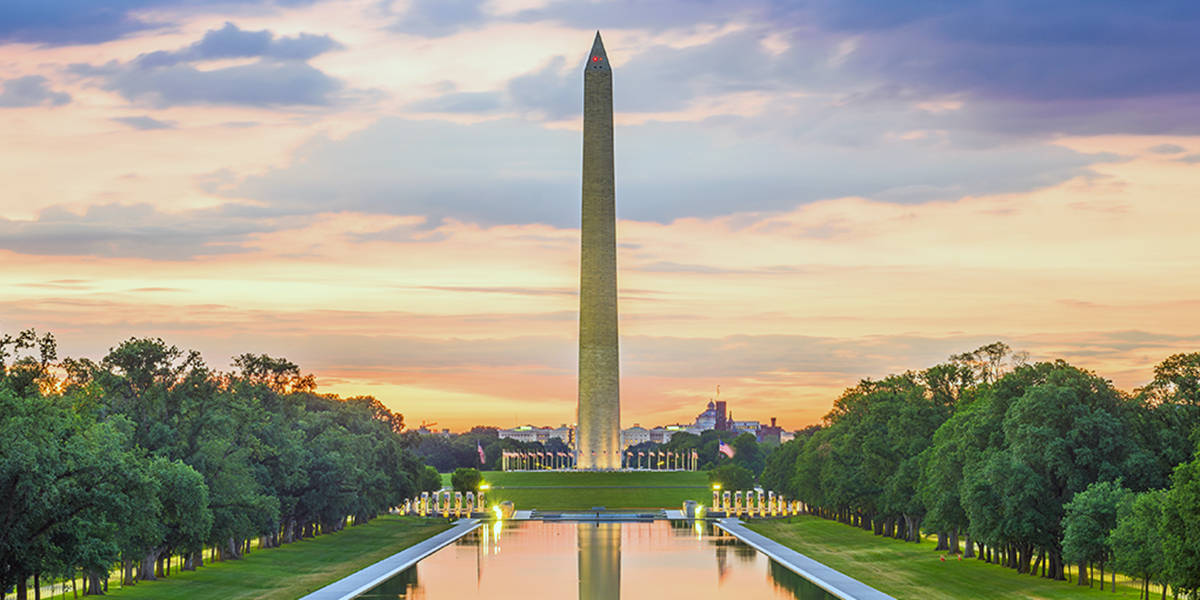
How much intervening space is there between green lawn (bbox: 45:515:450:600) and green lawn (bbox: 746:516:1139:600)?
1866cm

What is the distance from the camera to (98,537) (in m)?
35.2

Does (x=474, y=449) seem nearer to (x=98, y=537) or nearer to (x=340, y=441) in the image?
(x=340, y=441)

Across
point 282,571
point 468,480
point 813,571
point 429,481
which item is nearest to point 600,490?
point 468,480

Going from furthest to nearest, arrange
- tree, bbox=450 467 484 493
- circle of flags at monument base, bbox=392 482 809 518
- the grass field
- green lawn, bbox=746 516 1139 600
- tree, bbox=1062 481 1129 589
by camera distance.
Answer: tree, bbox=450 467 484 493 → the grass field → circle of flags at monument base, bbox=392 482 809 518 → green lawn, bbox=746 516 1139 600 → tree, bbox=1062 481 1129 589

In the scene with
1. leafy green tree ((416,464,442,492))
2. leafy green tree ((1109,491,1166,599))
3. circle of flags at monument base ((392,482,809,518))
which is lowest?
circle of flags at monument base ((392,482,809,518))

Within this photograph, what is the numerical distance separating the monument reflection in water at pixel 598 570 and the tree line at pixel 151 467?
22.6ft

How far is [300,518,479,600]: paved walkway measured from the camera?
40909 millimetres

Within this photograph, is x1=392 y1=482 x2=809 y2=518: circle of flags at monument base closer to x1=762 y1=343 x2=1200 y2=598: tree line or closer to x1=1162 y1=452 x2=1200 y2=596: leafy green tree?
x1=762 y1=343 x2=1200 y2=598: tree line

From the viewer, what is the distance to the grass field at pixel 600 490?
335 ft

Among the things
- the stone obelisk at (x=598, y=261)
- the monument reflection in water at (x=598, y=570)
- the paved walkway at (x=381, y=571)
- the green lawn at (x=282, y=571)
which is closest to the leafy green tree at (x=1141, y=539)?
the monument reflection in water at (x=598, y=570)

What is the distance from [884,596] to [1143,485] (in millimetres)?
9887

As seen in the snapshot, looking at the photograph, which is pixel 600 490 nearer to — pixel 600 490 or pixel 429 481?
pixel 600 490

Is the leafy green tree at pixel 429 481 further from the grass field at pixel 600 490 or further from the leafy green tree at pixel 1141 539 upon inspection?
the leafy green tree at pixel 1141 539

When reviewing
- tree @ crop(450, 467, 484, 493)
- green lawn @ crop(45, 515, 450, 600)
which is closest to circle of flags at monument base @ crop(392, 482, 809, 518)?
tree @ crop(450, 467, 484, 493)
